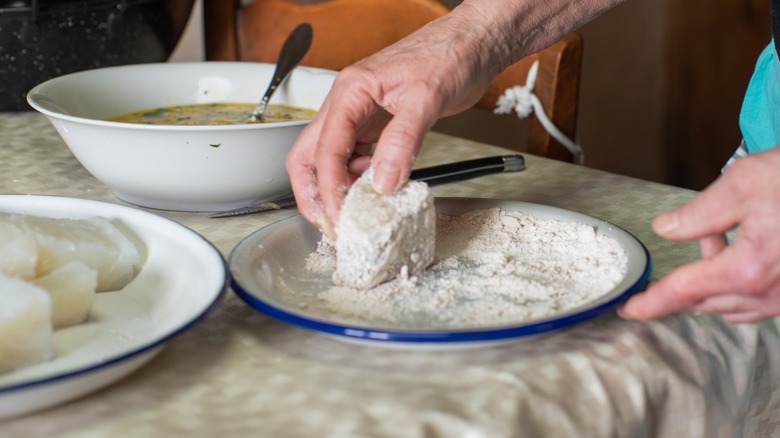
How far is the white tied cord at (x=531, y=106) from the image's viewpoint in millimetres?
1453

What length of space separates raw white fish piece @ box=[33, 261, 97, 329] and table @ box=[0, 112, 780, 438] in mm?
67

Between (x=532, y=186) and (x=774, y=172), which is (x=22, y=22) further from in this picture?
(x=774, y=172)

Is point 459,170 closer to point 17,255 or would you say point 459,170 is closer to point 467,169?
point 467,169

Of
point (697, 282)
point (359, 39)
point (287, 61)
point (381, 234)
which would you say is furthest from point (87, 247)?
point (359, 39)

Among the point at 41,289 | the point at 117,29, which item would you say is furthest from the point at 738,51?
the point at 41,289

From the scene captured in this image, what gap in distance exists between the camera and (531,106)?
58.0 inches

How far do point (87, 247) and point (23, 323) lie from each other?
0.13 m

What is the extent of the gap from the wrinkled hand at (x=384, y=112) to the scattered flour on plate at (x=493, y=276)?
0.21 feet

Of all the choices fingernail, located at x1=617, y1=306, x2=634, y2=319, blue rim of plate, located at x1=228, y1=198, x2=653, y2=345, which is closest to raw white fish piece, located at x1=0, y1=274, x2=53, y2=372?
blue rim of plate, located at x1=228, y1=198, x2=653, y2=345

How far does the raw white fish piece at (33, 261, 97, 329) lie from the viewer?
2.14ft

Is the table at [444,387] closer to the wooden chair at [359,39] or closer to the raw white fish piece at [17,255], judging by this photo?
the raw white fish piece at [17,255]

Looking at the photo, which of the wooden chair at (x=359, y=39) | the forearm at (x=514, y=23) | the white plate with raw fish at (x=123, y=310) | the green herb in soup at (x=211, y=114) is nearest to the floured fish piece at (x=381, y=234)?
the white plate with raw fish at (x=123, y=310)

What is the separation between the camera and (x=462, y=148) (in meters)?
1.33

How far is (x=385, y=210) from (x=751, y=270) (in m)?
0.28
